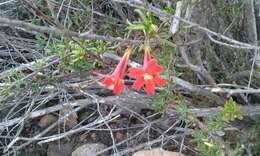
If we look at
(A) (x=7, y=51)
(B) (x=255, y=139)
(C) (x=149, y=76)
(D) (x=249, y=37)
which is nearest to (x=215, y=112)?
(B) (x=255, y=139)

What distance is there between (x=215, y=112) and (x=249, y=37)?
0.41 m

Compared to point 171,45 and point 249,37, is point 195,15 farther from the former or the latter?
point 171,45

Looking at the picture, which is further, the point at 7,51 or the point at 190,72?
the point at 7,51

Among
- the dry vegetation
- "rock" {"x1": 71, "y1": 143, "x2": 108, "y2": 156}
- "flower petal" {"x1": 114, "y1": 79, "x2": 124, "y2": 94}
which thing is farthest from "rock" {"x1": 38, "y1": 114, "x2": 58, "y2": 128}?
"flower petal" {"x1": 114, "y1": 79, "x2": 124, "y2": 94}

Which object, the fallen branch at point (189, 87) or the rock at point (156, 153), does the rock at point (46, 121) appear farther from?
the fallen branch at point (189, 87)

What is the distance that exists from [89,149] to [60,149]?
21cm

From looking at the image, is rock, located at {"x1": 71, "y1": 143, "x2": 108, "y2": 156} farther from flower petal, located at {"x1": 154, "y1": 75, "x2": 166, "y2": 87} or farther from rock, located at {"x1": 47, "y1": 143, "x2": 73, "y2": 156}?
flower petal, located at {"x1": 154, "y1": 75, "x2": 166, "y2": 87}

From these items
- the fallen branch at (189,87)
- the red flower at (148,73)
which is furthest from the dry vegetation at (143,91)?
the red flower at (148,73)

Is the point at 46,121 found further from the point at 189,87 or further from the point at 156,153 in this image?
the point at 189,87

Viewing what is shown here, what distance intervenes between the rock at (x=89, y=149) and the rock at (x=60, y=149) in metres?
0.09

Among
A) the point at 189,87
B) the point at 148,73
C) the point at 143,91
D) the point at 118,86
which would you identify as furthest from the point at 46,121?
the point at 148,73

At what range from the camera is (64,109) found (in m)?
2.55

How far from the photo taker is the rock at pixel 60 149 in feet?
8.70

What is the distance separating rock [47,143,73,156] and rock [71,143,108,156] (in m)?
0.09
